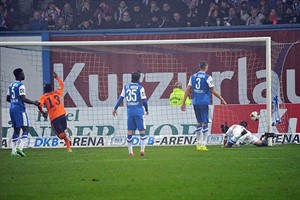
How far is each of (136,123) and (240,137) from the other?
3.82 metres

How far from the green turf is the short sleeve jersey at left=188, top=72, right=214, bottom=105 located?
1.45 meters

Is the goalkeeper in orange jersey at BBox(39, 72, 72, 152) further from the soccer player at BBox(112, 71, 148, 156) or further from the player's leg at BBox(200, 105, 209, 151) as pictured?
the player's leg at BBox(200, 105, 209, 151)

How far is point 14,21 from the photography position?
33.5m

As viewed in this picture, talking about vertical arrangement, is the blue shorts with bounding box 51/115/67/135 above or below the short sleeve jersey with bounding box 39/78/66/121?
below

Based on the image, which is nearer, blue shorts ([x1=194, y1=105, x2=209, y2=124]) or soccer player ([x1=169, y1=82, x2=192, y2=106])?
blue shorts ([x1=194, y1=105, x2=209, y2=124])

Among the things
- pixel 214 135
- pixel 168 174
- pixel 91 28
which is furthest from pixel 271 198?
pixel 91 28

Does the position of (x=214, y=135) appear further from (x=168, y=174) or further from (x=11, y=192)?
(x=11, y=192)

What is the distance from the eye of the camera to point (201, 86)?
974 inches

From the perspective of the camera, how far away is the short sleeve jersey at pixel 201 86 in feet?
81.0

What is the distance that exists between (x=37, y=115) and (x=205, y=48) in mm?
6097

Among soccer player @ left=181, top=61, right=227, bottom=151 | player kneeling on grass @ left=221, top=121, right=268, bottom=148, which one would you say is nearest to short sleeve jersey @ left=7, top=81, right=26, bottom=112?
soccer player @ left=181, top=61, right=227, bottom=151

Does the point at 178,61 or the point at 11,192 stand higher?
the point at 178,61

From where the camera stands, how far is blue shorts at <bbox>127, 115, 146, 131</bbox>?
2330cm

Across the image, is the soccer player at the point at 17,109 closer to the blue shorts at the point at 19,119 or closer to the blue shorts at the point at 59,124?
the blue shorts at the point at 19,119
